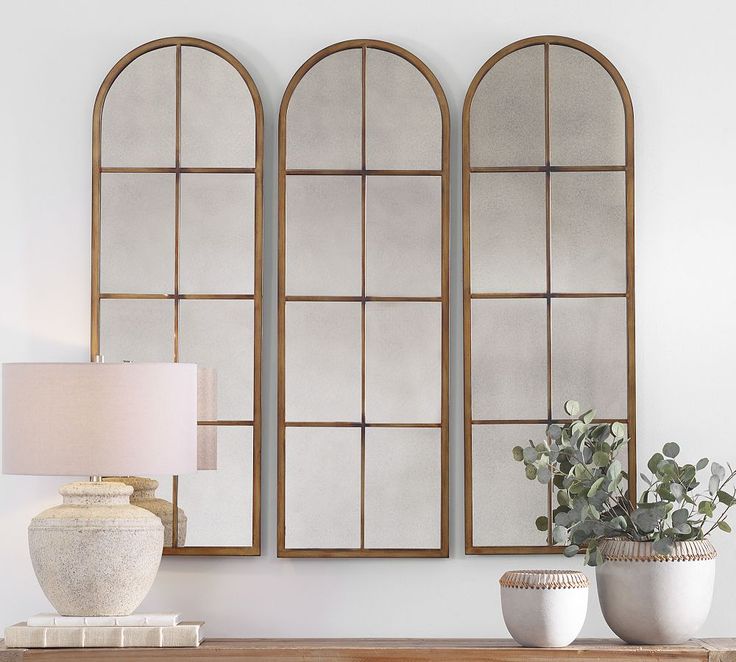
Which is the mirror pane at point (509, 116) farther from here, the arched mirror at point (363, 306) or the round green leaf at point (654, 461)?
the round green leaf at point (654, 461)

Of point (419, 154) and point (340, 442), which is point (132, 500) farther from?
point (419, 154)

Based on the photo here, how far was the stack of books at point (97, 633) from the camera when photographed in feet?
6.34

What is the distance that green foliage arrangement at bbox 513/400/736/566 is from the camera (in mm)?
1973

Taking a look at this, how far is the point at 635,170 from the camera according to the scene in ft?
7.55

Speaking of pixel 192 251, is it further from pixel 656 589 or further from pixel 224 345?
pixel 656 589

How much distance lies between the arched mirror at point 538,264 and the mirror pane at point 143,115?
26.8 inches

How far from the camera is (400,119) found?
7.49ft

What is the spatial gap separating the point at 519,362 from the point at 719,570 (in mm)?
649

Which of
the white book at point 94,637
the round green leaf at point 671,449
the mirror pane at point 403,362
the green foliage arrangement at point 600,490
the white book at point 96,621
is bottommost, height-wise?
the white book at point 94,637

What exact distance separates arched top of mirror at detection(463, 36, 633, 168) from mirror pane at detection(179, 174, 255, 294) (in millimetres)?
537

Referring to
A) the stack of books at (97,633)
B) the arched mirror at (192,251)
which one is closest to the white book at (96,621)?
the stack of books at (97,633)

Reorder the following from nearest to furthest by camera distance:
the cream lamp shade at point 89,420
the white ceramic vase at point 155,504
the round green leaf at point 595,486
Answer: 1. the cream lamp shade at point 89,420
2. the round green leaf at point 595,486
3. the white ceramic vase at point 155,504

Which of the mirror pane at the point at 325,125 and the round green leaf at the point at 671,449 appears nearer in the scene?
the round green leaf at the point at 671,449

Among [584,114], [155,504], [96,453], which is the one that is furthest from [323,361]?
[584,114]
